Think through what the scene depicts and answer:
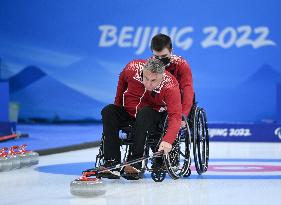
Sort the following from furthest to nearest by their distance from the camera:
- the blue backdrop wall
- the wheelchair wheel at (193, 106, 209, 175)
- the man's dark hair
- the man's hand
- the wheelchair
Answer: the blue backdrop wall
the wheelchair wheel at (193, 106, 209, 175)
the man's dark hair
the wheelchair
the man's hand

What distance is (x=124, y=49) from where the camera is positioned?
1230cm

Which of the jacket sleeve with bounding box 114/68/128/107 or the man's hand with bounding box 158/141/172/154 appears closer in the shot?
the man's hand with bounding box 158/141/172/154

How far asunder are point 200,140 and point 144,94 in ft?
2.15

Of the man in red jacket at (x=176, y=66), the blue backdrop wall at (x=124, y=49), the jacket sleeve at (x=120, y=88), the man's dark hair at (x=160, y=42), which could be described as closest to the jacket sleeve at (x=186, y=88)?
the man in red jacket at (x=176, y=66)

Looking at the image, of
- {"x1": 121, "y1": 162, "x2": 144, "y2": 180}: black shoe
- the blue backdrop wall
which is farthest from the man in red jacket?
the blue backdrop wall

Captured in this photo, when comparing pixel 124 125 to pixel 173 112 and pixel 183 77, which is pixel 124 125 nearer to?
pixel 173 112

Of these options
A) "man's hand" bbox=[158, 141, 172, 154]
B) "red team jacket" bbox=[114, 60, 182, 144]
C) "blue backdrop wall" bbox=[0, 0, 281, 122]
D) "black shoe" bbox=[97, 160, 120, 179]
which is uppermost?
"blue backdrop wall" bbox=[0, 0, 281, 122]

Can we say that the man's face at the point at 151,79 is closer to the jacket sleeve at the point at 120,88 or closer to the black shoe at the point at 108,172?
the jacket sleeve at the point at 120,88

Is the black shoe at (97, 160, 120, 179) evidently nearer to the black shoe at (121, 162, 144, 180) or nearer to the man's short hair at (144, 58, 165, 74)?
the black shoe at (121, 162, 144, 180)

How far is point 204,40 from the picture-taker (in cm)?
1198

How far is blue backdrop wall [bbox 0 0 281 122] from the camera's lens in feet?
38.7

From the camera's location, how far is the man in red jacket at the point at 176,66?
18.2ft

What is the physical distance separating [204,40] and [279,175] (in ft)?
20.5

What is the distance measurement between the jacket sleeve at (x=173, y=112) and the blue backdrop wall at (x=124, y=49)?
A: 21.6 feet
